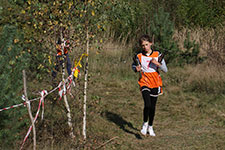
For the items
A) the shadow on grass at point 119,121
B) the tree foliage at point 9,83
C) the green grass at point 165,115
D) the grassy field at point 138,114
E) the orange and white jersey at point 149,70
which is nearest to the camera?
the tree foliage at point 9,83

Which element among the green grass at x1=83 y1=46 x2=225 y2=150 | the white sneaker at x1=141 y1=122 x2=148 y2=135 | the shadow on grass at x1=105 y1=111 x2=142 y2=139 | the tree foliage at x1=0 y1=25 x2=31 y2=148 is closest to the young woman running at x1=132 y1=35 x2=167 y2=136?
the white sneaker at x1=141 y1=122 x2=148 y2=135

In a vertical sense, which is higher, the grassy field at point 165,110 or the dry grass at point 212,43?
the dry grass at point 212,43

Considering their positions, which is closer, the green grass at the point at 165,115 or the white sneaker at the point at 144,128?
the white sneaker at the point at 144,128

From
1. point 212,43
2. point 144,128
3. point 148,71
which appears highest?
point 148,71

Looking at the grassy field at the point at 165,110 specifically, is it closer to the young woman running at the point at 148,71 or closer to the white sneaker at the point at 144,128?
the white sneaker at the point at 144,128

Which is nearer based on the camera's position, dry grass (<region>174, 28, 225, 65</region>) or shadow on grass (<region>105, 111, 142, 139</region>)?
shadow on grass (<region>105, 111, 142, 139</region>)

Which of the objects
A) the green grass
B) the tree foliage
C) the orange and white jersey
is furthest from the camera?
the green grass

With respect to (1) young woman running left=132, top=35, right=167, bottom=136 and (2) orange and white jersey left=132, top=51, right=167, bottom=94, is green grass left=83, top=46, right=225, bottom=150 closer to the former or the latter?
(1) young woman running left=132, top=35, right=167, bottom=136

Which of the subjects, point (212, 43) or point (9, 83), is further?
point (212, 43)

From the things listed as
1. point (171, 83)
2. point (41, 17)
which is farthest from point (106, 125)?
point (171, 83)

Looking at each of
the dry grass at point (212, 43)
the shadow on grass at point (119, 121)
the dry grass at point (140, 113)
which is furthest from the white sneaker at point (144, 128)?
the dry grass at point (212, 43)

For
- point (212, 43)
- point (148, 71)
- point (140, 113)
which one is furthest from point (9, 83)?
point (212, 43)

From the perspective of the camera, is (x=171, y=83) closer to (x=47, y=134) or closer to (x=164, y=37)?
(x=164, y=37)

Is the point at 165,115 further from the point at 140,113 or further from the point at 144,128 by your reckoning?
the point at 144,128
